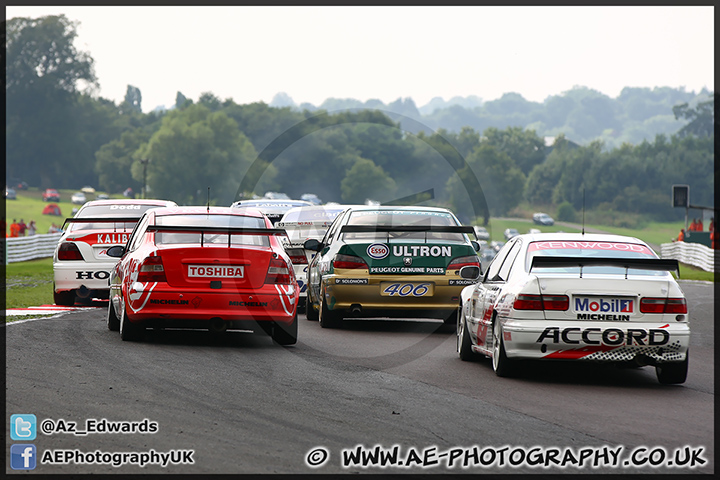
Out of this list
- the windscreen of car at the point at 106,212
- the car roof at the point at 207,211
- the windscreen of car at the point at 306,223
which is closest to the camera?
the car roof at the point at 207,211

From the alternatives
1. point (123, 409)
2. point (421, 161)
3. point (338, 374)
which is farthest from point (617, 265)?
point (421, 161)

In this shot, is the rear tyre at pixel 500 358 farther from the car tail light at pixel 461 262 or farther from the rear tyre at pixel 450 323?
the rear tyre at pixel 450 323

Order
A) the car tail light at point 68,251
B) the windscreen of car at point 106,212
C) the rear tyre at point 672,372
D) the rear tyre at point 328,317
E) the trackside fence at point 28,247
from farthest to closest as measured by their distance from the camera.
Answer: the trackside fence at point 28,247
the windscreen of car at point 106,212
the car tail light at point 68,251
the rear tyre at point 328,317
the rear tyre at point 672,372

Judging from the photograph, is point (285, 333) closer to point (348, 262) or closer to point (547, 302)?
point (348, 262)

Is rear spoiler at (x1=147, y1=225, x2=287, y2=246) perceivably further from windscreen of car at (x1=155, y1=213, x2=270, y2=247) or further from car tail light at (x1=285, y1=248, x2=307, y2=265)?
car tail light at (x1=285, y1=248, x2=307, y2=265)

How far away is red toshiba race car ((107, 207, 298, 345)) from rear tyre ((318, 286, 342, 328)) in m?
2.36

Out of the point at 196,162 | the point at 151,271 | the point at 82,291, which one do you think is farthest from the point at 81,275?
the point at 196,162

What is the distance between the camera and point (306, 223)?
17.4m

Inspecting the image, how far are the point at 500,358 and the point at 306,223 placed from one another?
894cm

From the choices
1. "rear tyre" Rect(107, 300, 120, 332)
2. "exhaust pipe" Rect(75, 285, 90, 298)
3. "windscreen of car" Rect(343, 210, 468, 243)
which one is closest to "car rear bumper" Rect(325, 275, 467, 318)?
"windscreen of car" Rect(343, 210, 468, 243)

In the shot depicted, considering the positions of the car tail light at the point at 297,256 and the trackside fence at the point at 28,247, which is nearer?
the car tail light at the point at 297,256

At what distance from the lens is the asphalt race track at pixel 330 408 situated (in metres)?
5.58

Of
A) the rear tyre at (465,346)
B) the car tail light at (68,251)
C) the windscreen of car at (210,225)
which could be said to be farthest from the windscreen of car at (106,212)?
the rear tyre at (465,346)

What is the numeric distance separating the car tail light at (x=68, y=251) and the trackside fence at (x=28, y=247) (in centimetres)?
2010
